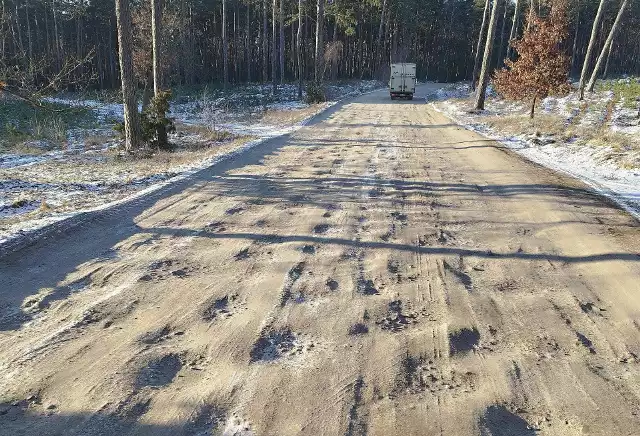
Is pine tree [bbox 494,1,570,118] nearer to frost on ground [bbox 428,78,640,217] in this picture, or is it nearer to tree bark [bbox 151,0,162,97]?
frost on ground [bbox 428,78,640,217]

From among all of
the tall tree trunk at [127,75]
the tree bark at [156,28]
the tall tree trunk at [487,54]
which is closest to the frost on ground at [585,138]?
the tall tree trunk at [487,54]

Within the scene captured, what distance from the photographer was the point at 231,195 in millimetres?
6902

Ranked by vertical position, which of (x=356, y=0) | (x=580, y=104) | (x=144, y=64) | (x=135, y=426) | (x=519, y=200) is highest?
(x=356, y=0)

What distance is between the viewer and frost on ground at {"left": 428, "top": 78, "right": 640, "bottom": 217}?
27.0 ft

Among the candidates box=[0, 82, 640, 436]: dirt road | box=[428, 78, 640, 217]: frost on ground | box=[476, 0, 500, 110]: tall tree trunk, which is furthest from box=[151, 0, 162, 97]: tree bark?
box=[476, 0, 500, 110]: tall tree trunk

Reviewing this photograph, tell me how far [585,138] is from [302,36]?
142ft

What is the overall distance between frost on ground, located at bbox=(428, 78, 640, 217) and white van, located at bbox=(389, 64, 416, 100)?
1009 centimetres

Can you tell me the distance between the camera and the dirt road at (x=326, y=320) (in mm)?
2555

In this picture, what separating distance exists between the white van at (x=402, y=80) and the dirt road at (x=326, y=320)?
26147 mm

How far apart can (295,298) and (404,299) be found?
3.09 feet

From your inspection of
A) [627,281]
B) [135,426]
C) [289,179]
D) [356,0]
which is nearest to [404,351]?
[135,426]

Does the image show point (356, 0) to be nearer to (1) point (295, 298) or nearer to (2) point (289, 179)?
(2) point (289, 179)

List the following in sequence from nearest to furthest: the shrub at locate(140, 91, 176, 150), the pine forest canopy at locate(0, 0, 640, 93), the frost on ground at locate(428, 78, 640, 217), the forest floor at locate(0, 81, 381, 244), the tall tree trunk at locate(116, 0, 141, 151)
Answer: the forest floor at locate(0, 81, 381, 244)
the frost on ground at locate(428, 78, 640, 217)
the tall tree trunk at locate(116, 0, 141, 151)
the shrub at locate(140, 91, 176, 150)
the pine forest canopy at locate(0, 0, 640, 93)

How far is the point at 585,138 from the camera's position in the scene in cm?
1177
